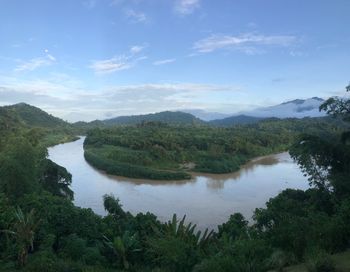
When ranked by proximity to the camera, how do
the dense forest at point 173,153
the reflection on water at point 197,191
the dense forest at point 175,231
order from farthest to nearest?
the dense forest at point 173,153
the reflection on water at point 197,191
the dense forest at point 175,231

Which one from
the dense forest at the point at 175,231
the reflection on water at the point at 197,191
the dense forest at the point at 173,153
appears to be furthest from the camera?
the dense forest at the point at 173,153

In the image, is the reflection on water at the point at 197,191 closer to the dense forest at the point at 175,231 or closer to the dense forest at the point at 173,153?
the dense forest at the point at 173,153

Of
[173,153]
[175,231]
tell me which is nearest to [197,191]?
[173,153]

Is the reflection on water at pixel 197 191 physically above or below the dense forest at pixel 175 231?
below

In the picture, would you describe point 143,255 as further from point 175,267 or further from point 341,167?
point 341,167

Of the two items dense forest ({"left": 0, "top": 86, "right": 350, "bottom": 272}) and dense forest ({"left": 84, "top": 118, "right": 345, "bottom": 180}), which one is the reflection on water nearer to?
dense forest ({"left": 84, "top": 118, "right": 345, "bottom": 180})

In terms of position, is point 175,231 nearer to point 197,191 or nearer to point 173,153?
point 197,191

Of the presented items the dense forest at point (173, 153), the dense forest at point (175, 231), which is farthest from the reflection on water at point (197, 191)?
the dense forest at point (175, 231)
